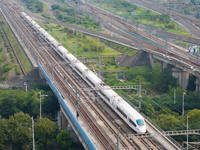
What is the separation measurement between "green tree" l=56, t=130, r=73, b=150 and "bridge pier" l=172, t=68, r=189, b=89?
3334cm

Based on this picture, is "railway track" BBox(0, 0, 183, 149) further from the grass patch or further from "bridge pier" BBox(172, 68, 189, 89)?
"bridge pier" BBox(172, 68, 189, 89)

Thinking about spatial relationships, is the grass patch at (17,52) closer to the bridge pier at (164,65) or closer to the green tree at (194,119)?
the bridge pier at (164,65)

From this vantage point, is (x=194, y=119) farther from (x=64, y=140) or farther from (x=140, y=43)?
(x=140, y=43)

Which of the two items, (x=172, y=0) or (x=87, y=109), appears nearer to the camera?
(x=87, y=109)

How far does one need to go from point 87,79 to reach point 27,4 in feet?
347

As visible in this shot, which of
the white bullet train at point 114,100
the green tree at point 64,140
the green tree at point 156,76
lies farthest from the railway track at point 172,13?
the green tree at point 64,140

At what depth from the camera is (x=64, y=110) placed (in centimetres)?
5956

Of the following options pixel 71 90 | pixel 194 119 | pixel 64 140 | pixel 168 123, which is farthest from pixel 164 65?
pixel 64 140

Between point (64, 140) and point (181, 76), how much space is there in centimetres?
3522

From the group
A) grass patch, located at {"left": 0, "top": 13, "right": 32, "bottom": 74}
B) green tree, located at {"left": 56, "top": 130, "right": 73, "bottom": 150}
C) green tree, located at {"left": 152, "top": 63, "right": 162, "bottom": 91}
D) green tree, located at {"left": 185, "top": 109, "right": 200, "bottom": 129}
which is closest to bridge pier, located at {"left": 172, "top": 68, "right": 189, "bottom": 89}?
green tree, located at {"left": 152, "top": 63, "right": 162, "bottom": 91}

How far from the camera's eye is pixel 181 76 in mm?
79000

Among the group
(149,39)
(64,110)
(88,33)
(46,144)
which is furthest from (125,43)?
(46,144)

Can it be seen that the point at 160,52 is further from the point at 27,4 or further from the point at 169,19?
the point at 27,4

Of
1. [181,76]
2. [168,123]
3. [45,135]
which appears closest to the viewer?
[168,123]
